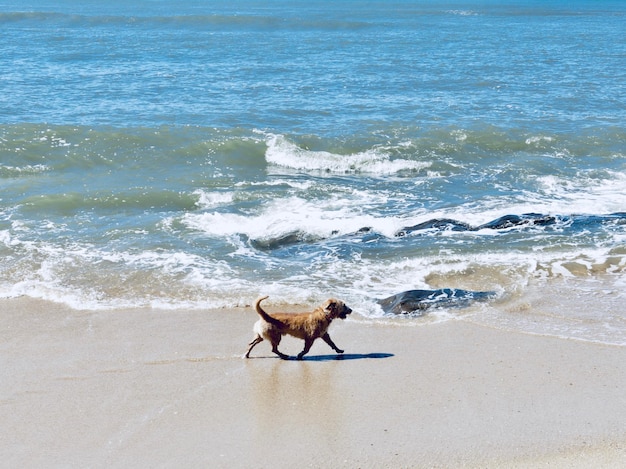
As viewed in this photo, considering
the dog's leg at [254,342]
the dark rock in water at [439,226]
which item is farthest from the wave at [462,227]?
the dog's leg at [254,342]

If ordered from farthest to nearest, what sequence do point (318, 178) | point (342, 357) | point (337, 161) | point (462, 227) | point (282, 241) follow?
point (337, 161), point (318, 178), point (462, 227), point (282, 241), point (342, 357)

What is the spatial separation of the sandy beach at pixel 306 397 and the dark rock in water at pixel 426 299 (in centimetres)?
48

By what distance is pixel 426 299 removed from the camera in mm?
10859

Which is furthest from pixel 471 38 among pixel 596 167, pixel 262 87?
pixel 596 167

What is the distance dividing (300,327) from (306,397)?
1114mm

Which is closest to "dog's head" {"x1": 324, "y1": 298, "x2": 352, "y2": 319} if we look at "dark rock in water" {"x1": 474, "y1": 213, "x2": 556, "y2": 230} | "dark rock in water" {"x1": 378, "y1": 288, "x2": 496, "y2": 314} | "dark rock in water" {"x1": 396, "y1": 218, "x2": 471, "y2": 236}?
"dark rock in water" {"x1": 378, "y1": 288, "x2": 496, "y2": 314}

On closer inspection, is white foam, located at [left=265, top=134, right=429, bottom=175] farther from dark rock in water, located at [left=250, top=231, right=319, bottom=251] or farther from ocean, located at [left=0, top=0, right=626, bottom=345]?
dark rock in water, located at [left=250, top=231, right=319, bottom=251]

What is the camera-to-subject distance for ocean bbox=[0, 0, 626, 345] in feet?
39.5

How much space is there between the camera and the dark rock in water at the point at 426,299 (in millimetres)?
10641

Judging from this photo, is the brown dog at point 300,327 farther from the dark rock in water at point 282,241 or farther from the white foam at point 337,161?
the white foam at point 337,161

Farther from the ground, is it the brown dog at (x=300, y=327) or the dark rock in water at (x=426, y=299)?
the brown dog at (x=300, y=327)

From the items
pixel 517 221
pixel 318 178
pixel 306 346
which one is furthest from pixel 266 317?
pixel 318 178

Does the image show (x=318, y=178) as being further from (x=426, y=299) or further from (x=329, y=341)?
(x=329, y=341)

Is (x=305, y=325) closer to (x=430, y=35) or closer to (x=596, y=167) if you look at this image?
(x=596, y=167)
